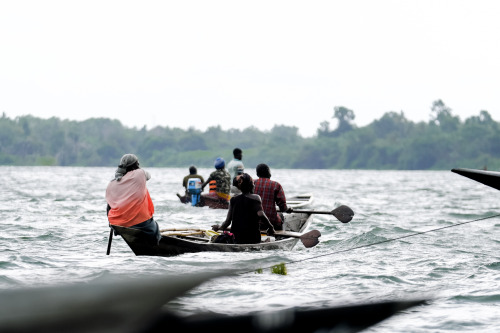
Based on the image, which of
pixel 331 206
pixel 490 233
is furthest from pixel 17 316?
pixel 331 206

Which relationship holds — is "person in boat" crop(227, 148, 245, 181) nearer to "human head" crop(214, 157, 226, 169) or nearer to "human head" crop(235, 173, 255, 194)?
"human head" crop(214, 157, 226, 169)

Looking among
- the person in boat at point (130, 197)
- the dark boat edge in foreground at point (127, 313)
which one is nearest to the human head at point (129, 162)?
the person in boat at point (130, 197)

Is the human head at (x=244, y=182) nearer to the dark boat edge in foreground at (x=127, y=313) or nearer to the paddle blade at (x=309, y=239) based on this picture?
the paddle blade at (x=309, y=239)

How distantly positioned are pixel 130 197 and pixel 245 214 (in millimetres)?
1909

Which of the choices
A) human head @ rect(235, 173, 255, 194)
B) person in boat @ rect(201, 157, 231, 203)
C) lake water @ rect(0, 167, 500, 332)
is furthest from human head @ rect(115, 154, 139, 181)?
person in boat @ rect(201, 157, 231, 203)

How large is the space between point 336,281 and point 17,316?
292 inches

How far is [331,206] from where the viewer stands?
2912 cm

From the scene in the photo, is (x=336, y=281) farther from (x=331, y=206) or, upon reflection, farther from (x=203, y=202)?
(x=331, y=206)

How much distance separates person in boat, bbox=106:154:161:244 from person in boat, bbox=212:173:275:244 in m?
1.38

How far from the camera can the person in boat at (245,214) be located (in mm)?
9637

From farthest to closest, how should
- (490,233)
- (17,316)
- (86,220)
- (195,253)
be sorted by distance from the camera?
(86,220) → (490,233) → (195,253) → (17,316)

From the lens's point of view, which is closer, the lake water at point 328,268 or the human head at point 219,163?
the lake water at point 328,268

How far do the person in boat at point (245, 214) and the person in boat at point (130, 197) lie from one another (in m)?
1.38

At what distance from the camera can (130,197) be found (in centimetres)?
902
